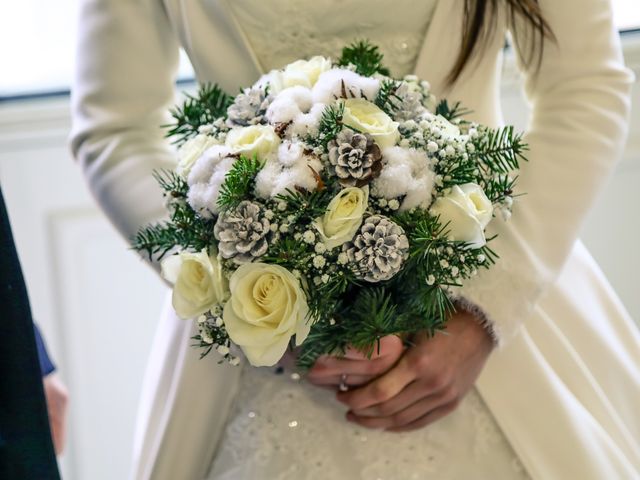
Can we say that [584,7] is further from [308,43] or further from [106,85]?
[106,85]

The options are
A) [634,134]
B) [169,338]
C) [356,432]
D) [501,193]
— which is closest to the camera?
[501,193]

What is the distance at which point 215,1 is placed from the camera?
0.95 meters

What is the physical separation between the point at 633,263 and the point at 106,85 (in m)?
1.46

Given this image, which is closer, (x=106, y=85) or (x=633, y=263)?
(x=106, y=85)

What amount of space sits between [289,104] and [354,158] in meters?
0.11

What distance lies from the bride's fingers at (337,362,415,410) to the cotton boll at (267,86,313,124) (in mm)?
313

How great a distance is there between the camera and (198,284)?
72 centimetres

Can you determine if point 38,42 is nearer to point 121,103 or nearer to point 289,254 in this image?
point 121,103

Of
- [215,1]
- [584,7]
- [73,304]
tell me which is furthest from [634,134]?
[73,304]

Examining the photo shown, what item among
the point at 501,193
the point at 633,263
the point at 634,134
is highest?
the point at 501,193

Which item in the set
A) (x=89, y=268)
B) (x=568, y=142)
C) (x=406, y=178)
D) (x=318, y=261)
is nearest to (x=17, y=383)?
(x=318, y=261)

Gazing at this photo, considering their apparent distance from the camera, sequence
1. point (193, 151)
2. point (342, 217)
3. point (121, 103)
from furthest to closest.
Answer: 1. point (121, 103)
2. point (193, 151)
3. point (342, 217)

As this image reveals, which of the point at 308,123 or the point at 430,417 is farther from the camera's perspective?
the point at 430,417

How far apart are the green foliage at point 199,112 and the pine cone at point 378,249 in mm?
263
